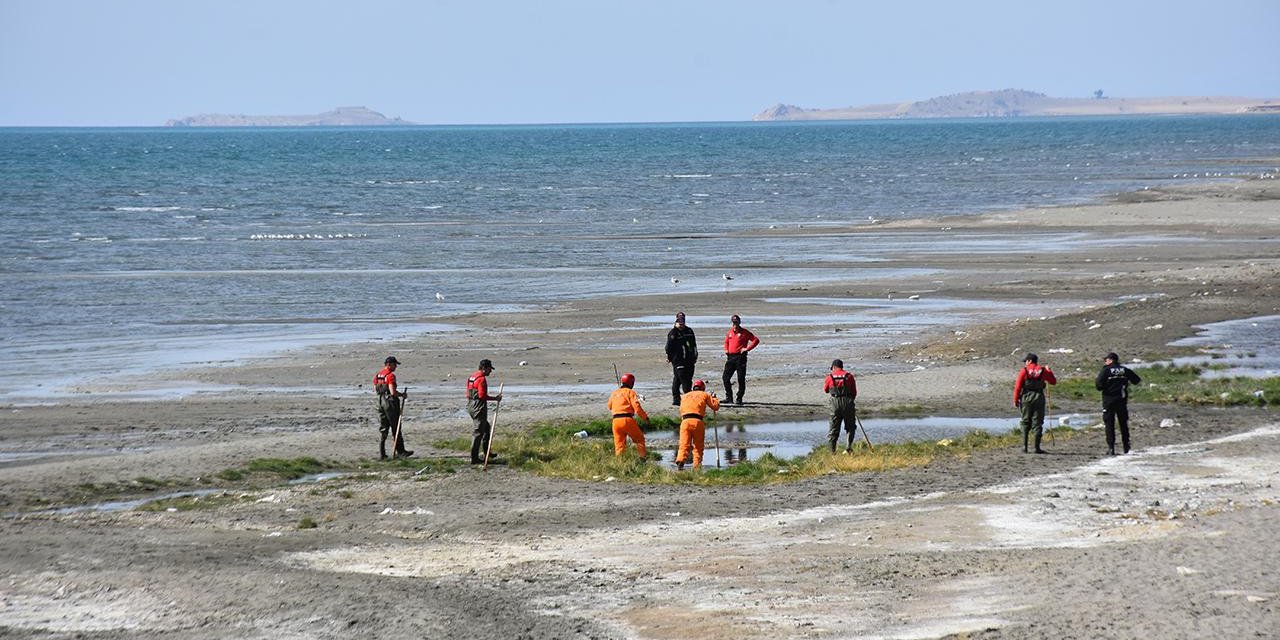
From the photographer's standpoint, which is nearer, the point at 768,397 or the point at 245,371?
the point at 768,397

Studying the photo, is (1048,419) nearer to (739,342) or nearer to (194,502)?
(739,342)

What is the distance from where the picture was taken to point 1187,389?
936 inches

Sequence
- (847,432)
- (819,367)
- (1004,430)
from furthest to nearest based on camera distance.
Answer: (819,367) < (1004,430) < (847,432)

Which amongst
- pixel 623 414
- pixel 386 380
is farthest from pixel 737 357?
pixel 386 380

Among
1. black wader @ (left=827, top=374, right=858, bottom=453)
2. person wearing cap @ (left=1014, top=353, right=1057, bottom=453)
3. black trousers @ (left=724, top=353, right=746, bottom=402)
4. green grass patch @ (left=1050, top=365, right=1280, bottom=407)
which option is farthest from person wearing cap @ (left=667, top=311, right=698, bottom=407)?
person wearing cap @ (left=1014, top=353, right=1057, bottom=453)

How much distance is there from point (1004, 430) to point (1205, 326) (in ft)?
33.9

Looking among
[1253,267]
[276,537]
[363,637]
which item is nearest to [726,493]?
[276,537]

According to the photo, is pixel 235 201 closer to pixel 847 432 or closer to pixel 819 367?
pixel 819 367

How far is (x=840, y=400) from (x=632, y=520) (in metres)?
4.20

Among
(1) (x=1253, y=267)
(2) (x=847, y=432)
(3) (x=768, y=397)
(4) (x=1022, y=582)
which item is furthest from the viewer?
(1) (x=1253, y=267)

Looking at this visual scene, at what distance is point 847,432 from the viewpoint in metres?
20.2

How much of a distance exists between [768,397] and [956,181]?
68.4m

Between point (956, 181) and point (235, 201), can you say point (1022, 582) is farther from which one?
point (956, 181)

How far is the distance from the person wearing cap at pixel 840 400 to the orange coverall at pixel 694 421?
1612mm
